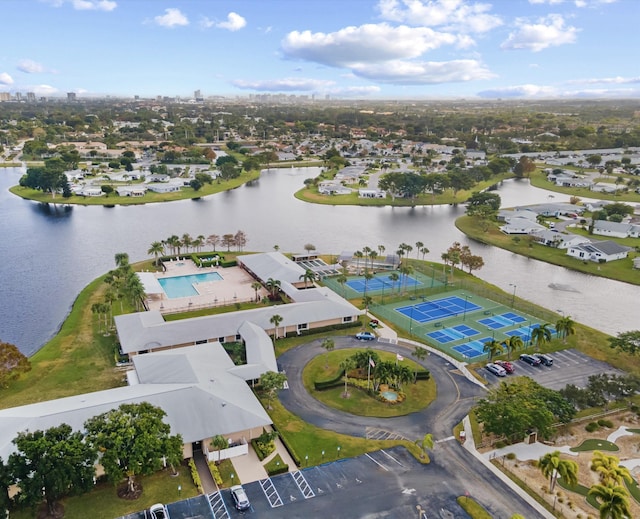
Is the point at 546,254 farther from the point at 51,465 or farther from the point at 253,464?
the point at 51,465

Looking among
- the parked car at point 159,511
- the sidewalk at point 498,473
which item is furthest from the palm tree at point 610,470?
the parked car at point 159,511

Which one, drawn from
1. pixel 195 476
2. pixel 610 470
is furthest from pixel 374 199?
pixel 195 476

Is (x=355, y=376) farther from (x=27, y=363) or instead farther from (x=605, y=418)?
(x=27, y=363)

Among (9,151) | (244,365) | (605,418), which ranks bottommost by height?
Result: (605,418)

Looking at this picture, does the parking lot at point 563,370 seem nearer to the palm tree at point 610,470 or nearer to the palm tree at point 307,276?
the palm tree at point 610,470

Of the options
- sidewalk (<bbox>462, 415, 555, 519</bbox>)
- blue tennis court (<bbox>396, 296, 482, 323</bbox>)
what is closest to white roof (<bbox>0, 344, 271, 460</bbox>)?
sidewalk (<bbox>462, 415, 555, 519</bbox>)

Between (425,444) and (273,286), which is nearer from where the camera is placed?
(425,444)

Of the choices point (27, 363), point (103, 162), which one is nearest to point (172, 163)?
point (103, 162)
